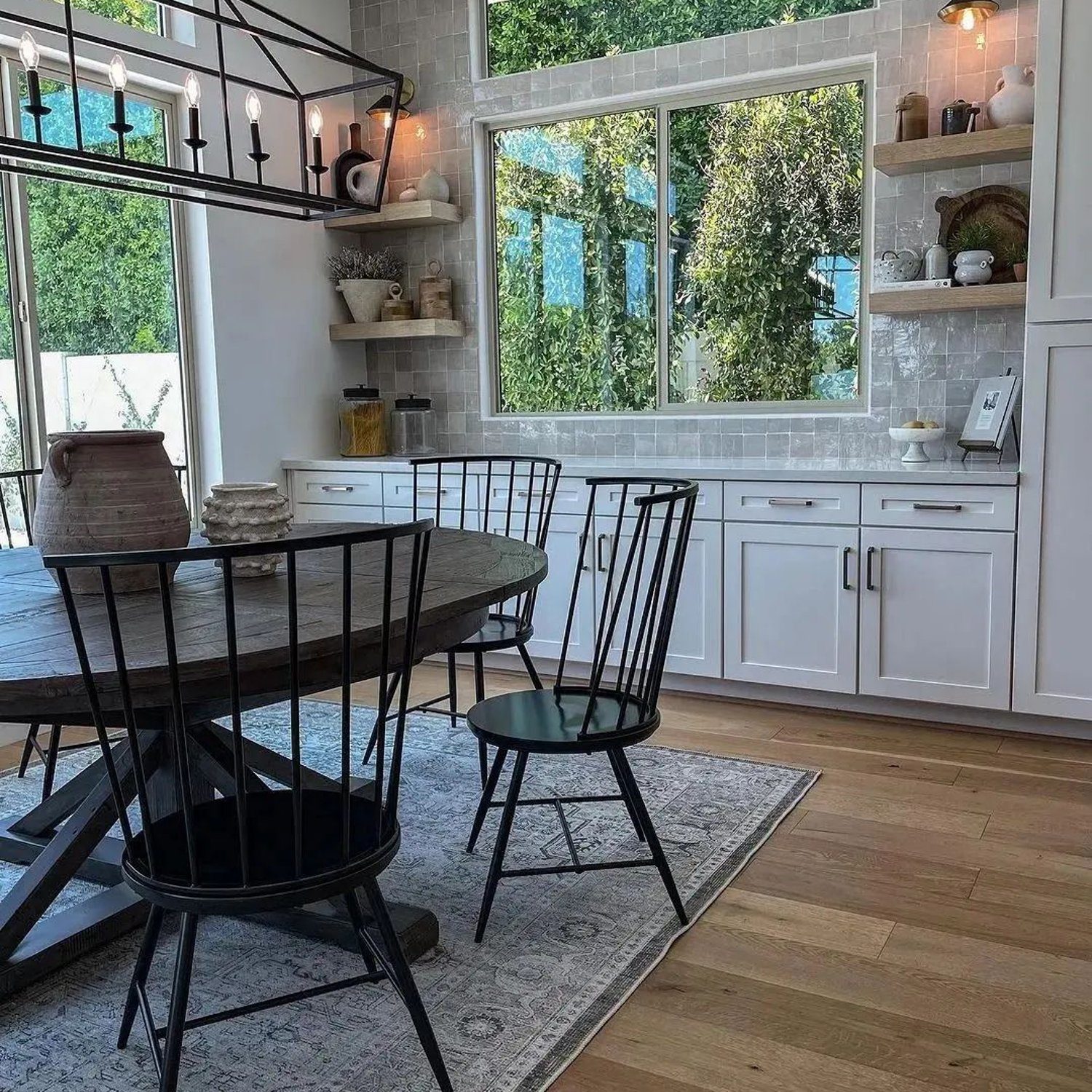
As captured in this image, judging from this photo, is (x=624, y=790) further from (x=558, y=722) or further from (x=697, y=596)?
(x=697, y=596)

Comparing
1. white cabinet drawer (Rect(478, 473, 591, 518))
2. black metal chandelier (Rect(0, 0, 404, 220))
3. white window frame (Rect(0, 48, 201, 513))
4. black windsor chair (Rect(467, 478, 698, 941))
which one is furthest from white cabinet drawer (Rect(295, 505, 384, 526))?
black windsor chair (Rect(467, 478, 698, 941))

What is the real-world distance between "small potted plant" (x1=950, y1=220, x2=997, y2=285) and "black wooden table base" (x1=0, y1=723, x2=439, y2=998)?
9.02 ft

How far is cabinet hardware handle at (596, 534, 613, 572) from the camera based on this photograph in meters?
4.10

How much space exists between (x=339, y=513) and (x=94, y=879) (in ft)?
7.70

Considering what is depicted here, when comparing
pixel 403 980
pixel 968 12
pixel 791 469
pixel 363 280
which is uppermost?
pixel 968 12

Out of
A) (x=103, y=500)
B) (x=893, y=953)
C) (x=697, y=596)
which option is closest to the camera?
(x=103, y=500)

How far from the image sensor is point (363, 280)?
4.96m

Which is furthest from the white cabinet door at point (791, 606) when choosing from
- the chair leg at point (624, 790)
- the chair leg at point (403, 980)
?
the chair leg at point (403, 980)

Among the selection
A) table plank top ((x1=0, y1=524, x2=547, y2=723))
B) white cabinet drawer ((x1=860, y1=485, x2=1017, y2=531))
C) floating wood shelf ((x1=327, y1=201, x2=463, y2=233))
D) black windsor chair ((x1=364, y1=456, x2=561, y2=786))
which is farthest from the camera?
floating wood shelf ((x1=327, y1=201, x2=463, y2=233))

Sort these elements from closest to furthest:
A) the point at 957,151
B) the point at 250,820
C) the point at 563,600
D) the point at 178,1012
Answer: the point at 178,1012 → the point at 250,820 → the point at 957,151 → the point at 563,600

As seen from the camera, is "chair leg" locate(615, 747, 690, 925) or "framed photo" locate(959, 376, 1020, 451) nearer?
"chair leg" locate(615, 747, 690, 925)

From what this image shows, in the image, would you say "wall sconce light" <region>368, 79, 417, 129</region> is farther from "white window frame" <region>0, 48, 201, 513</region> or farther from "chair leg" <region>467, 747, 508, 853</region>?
"chair leg" <region>467, 747, 508, 853</region>

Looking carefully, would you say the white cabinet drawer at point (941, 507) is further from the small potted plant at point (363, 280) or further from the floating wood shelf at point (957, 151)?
the small potted plant at point (363, 280)

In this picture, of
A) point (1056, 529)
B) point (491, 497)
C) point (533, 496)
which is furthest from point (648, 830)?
point (491, 497)
